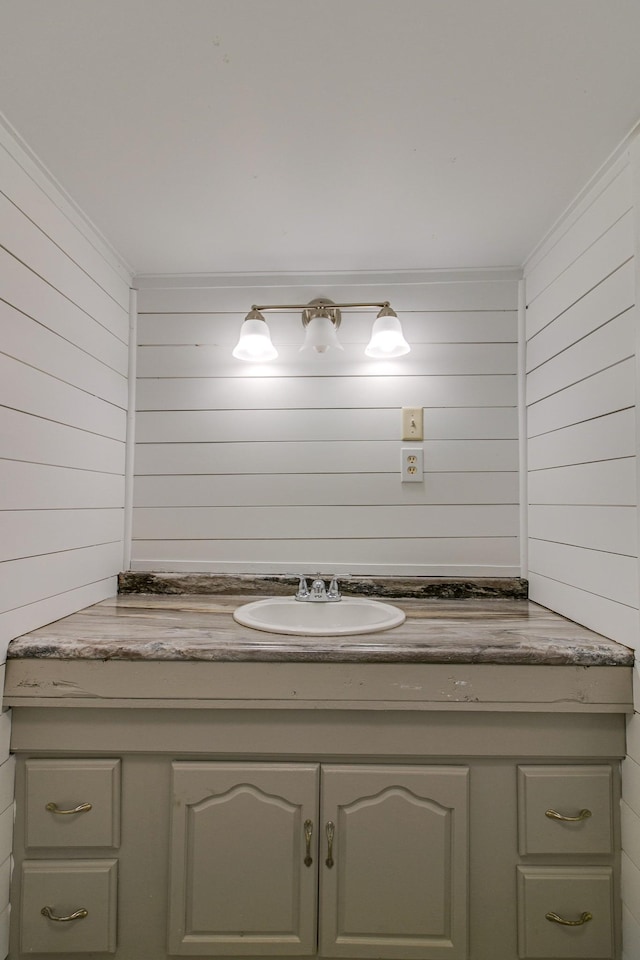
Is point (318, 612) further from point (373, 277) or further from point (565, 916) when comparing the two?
point (373, 277)

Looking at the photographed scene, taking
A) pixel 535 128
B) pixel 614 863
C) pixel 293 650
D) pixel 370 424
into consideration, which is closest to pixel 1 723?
pixel 293 650

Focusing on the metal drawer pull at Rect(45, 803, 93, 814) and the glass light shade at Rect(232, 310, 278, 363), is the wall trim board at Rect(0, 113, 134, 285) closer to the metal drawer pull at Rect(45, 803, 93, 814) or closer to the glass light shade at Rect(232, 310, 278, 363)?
the glass light shade at Rect(232, 310, 278, 363)

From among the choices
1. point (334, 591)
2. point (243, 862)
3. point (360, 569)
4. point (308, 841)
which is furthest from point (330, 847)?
point (360, 569)

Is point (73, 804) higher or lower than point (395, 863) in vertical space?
higher

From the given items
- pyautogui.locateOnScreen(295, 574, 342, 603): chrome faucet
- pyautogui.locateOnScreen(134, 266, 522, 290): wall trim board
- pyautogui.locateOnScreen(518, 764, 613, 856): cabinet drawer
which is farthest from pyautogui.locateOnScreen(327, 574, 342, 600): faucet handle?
pyautogui.locateOnScreen(134, 266, 522, 290): wall trim board

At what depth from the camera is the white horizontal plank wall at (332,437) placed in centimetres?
171

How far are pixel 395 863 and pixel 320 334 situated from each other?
1.41 meters

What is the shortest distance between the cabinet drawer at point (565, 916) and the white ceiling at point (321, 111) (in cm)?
164

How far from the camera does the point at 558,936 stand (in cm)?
113

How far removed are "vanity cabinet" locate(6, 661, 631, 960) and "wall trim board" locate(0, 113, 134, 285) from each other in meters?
1.14

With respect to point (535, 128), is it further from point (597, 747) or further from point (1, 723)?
point (1, 723)

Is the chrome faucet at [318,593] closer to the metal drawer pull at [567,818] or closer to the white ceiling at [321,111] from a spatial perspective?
the metal drawer pull at [567,818]

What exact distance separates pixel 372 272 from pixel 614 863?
5.72 ft

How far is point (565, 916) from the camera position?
44.6 inches
